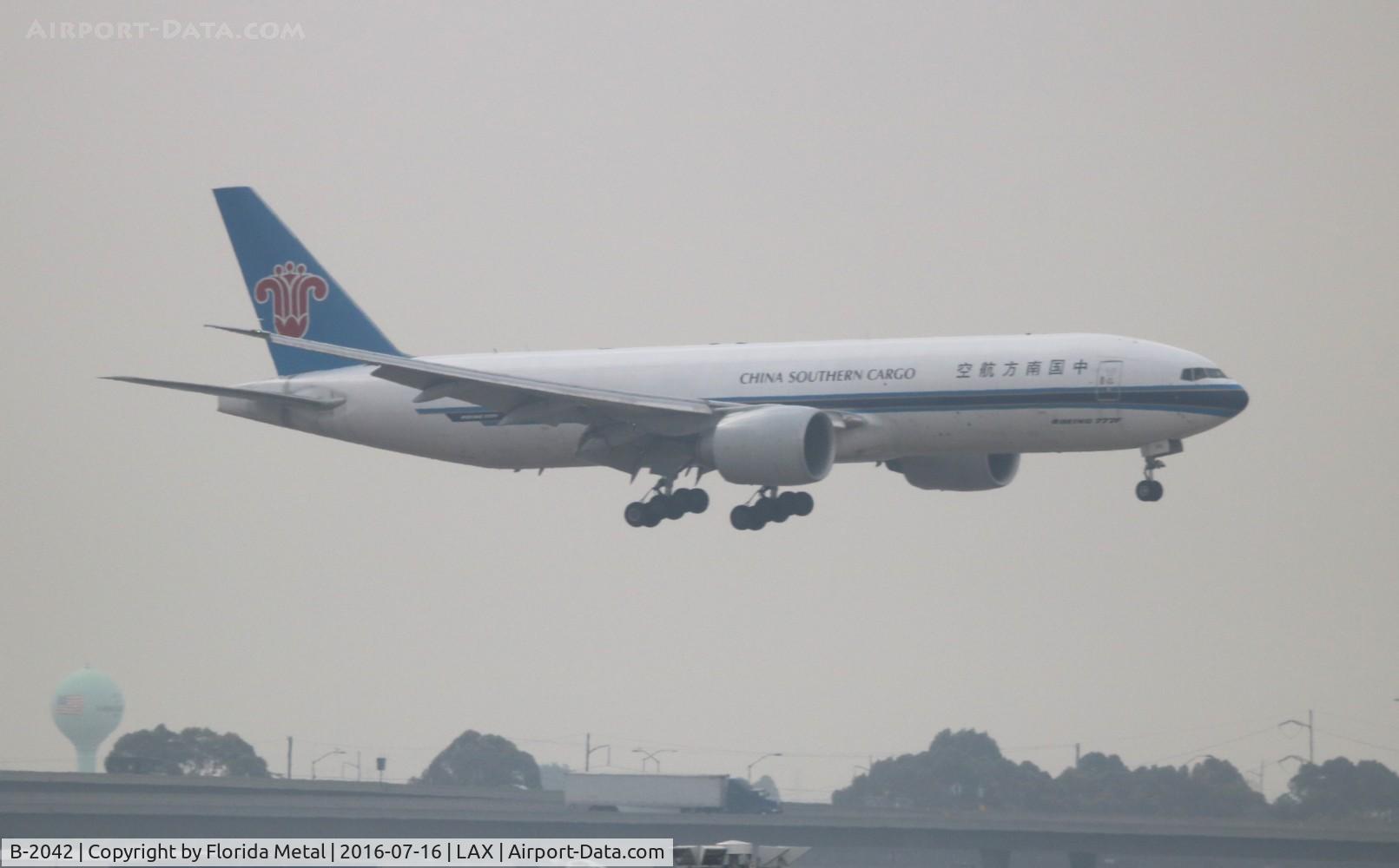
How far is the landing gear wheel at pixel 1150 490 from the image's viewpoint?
6388 centimetres

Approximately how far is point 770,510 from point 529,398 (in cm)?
842

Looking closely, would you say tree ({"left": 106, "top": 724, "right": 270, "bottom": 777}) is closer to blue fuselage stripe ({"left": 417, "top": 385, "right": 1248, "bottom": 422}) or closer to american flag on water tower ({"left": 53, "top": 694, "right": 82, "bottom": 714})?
american flag on water tower ({"left": 53, "top": 694, "right": 82, "bottom": 714})

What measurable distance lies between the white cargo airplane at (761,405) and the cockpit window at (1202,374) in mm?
51

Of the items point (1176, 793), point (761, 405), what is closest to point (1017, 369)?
point (761, 405)

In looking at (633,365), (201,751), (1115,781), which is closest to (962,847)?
(1115,781)

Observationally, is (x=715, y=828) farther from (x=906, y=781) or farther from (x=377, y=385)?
(x=906, y=781)

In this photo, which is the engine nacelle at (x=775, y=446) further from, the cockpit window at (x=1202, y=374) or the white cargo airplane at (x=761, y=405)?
the cockpit window at (x=1202, y=374)

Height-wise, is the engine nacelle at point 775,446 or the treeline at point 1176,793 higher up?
the engine nacelle at point 775,446

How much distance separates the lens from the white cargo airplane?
2456 inches

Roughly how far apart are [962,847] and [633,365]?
4731 centimetres

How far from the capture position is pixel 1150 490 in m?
63.9

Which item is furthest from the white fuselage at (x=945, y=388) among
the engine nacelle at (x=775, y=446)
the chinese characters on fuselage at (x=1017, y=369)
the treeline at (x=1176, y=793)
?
the treeline at (x=1176, y=793)

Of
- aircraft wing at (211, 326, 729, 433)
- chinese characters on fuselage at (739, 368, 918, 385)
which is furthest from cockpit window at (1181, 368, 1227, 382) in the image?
aircraft wing at (211, 326, 729, 433)

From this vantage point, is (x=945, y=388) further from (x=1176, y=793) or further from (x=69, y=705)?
(x=69, y=705)
